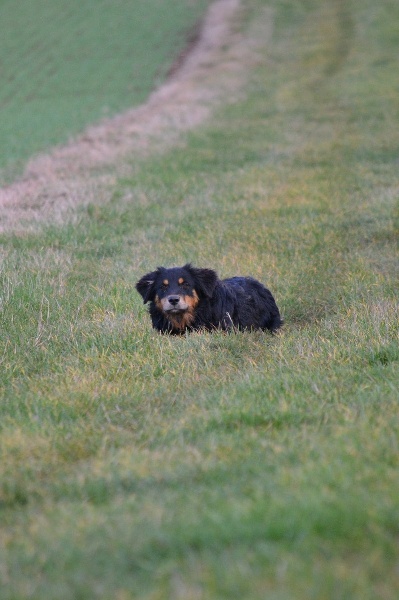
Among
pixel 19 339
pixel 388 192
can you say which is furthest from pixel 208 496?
pixel 388 192

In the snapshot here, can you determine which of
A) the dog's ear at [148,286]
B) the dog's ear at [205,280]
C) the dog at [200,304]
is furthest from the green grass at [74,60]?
the dog's ear at [205,280]

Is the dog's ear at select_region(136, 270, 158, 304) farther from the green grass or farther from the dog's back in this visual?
the green grass

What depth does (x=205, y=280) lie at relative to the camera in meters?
7.42

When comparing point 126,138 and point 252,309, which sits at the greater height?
point 126,138

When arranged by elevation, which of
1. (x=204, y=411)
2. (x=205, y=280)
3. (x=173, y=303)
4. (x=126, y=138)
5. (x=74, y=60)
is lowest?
(x=204, y=411)

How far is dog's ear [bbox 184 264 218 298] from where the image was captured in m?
7.41

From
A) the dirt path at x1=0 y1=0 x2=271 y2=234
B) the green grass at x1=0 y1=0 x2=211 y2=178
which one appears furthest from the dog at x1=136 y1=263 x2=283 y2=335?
the green grass at x1=0 y1=0 x2=211 y2=178

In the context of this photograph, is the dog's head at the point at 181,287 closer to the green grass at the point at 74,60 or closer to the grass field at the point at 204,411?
the grass field at the point at 204,411

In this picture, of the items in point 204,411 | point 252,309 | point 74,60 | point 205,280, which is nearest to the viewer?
point 204,411

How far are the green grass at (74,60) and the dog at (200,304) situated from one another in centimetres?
973

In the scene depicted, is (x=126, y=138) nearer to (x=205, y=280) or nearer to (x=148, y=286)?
(x=148, y=286)

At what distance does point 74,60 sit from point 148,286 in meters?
32.2

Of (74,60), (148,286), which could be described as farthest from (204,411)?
(74,60)

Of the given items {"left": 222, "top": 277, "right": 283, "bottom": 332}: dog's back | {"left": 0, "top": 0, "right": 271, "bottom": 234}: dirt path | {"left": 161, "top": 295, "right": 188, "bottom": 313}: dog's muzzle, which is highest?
{"left": 0, "top": 0, "right": 271, "bottom": 234}: dirt path
